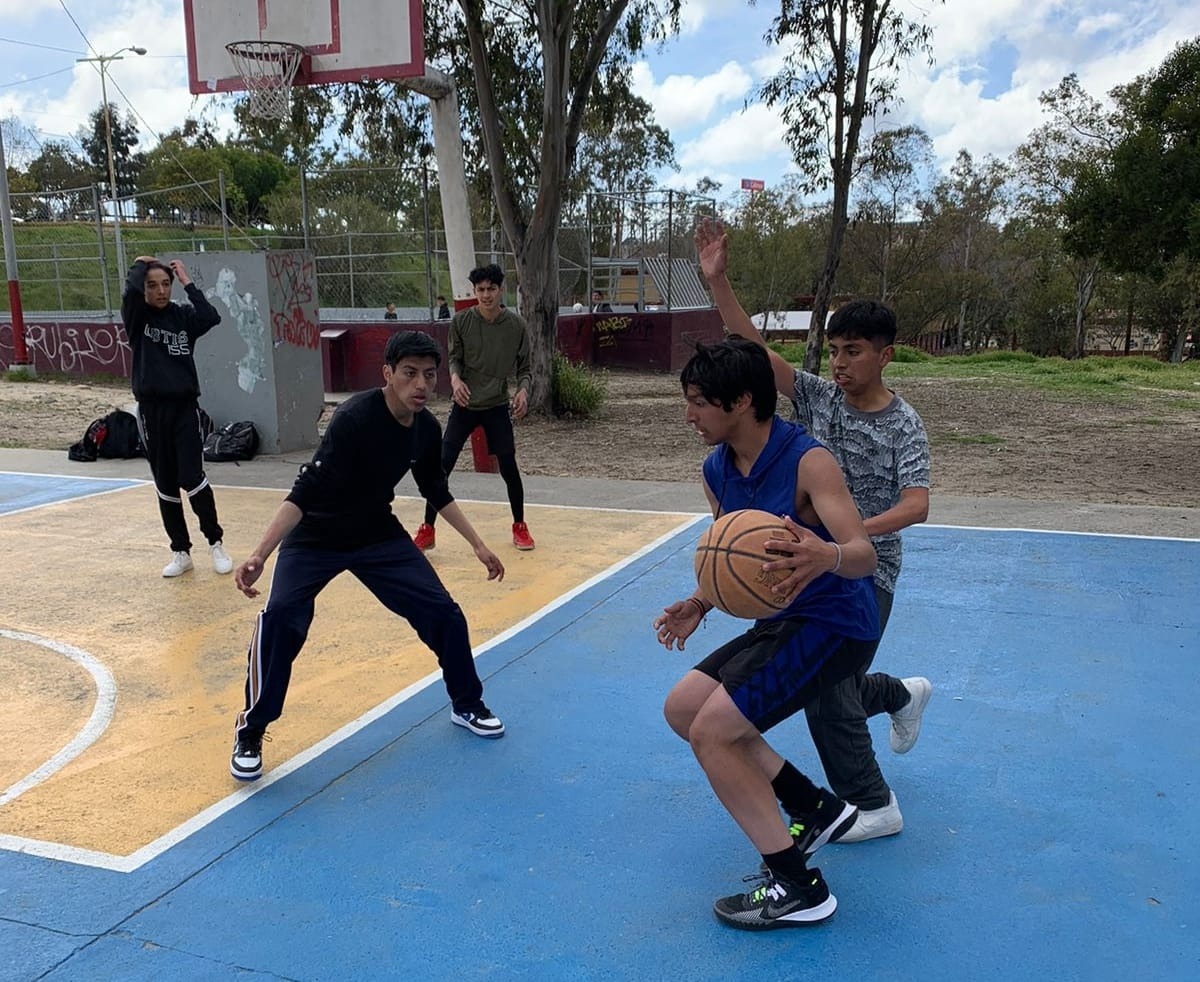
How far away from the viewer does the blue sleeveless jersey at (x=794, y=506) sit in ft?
9.34

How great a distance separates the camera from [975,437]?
1370 cm

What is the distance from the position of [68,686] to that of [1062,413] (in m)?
15.5

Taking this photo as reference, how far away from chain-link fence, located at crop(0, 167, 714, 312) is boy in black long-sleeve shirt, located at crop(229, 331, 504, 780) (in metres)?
15.9

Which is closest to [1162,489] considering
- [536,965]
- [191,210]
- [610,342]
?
[536,965]

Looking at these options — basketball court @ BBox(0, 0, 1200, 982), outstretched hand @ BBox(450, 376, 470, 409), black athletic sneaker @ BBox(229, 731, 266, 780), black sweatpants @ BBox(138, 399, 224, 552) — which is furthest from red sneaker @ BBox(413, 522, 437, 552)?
black athletic sneaker @ BBox(229, 731, 266, 780)

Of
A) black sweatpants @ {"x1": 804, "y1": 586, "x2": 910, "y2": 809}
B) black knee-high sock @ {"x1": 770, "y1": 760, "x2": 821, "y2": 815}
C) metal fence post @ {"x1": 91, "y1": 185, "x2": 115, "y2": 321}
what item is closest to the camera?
black knee-high sock @ {"x1": 770, "y1": 760, "x2": 821, "y2": 815}

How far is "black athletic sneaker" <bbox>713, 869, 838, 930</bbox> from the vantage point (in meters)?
2.97

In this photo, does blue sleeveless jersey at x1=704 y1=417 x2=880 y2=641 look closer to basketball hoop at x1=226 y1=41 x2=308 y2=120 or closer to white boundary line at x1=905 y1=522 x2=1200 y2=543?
white boundary line at x1=905 y1=522 x2=1200 y2=543

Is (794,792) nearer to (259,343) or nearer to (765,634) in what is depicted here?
(765,634)

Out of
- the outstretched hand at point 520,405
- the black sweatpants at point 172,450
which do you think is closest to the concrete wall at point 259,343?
the black sweatpants at point 172,450

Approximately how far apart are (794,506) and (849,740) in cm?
97

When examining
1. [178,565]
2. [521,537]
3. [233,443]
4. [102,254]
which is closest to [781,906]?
[521,537]

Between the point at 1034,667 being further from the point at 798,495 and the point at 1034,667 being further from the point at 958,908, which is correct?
the point at 798,495

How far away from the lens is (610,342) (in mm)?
25656
